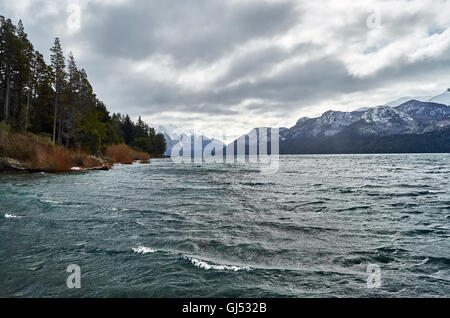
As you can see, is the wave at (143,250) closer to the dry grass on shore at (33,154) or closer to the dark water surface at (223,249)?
the dark water surface at (223,249)

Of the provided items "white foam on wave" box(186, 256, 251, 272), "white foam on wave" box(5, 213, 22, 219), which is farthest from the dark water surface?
"white foam on wave" box(5, 213, 22, 219)

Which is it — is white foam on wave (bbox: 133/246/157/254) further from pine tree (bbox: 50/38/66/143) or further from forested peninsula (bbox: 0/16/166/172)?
pine tree (bbox: 50/38/66/143)

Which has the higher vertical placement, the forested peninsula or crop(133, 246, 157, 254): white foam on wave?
the forested peninsula

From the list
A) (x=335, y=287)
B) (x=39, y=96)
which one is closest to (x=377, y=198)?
(x=335, y=287)

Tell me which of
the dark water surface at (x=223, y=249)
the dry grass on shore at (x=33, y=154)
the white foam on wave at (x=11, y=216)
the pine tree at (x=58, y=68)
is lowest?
the dark water surface at (x=223, y=249)

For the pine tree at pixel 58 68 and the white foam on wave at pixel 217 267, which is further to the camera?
the pine tree at pixel 58 68

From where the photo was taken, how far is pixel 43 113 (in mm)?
42219

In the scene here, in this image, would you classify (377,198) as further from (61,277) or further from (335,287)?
(61,277)

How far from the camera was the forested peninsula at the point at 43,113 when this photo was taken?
85.3 feet

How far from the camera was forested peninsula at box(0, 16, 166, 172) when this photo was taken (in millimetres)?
26000

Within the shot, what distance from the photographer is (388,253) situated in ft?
19.2

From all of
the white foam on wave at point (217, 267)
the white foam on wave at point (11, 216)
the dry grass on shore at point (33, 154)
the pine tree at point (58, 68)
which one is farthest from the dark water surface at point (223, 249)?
the pine tree at point (58, 68)

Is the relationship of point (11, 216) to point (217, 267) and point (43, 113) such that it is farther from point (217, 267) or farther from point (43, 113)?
point (43, 113)

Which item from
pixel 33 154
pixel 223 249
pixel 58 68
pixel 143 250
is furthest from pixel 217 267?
pixel 58 68
